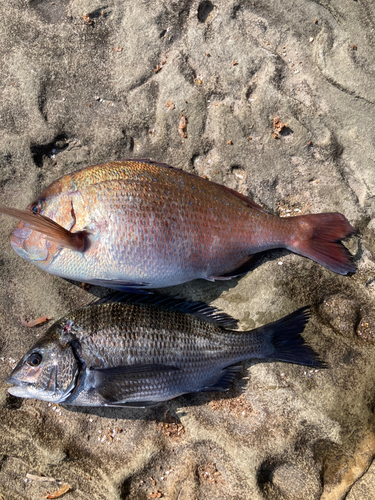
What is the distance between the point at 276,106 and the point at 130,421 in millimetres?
2908

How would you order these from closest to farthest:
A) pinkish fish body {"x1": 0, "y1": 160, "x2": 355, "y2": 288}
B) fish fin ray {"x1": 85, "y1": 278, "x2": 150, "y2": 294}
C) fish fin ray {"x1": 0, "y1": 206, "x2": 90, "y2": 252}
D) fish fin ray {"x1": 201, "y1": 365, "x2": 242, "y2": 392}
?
fish fin ray {"x1": 0, "y1": 206, "x2": 90, "y2": 252}
pinkish fish body {"x1": 0, "y1": 160, "x2": 355, "y2": 288}
fish fin ray {"x1": 85, "y1": 278, "x2": 150, "y2": 294}
fish fin ray {"x1": 201, "y1": 365, "x2": 242, "y2": 392}

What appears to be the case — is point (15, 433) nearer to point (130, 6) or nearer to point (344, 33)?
point (130, 6)

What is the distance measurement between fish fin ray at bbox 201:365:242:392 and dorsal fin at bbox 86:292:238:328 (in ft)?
1.15

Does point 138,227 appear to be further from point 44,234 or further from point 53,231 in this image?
point 44,234

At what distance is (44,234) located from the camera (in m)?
2.53

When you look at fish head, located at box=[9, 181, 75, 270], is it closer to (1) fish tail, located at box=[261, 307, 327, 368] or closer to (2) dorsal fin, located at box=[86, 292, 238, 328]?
(2) dorsal fin, located at box=[86, 292, 238, 328]

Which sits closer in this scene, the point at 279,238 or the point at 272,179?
the point at 279,238

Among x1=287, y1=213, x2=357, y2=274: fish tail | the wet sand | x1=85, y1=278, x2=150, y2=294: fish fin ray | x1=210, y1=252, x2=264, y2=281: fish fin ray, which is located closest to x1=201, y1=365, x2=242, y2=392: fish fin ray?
the wet sand

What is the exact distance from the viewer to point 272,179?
120 inches

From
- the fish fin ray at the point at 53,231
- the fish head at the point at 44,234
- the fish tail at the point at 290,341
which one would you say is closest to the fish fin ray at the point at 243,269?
the fish tail at the point at 290,341

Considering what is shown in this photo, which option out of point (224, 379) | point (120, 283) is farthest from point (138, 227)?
point (224, 379)

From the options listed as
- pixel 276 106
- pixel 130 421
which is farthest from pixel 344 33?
pixel 130 421

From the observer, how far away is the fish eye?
2.59 metres

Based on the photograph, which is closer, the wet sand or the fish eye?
the fish eye
